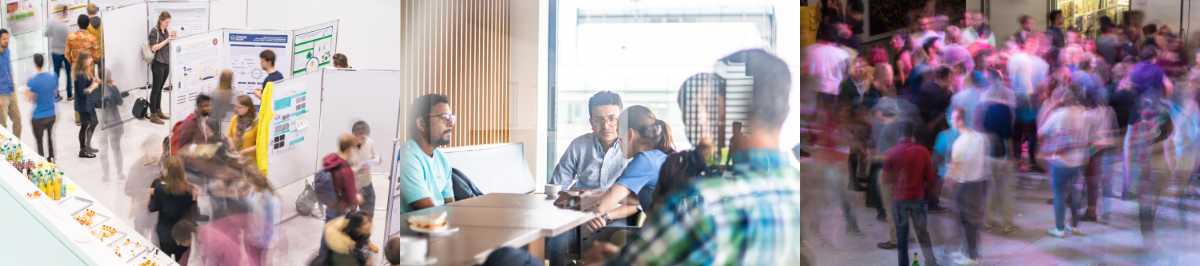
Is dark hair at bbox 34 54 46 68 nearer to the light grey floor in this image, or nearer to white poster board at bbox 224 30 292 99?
the light grey floor

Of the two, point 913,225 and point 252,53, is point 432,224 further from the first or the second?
point 913,225

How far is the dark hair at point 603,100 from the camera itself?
9.34 feet

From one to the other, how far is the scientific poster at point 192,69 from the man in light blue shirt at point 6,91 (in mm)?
639

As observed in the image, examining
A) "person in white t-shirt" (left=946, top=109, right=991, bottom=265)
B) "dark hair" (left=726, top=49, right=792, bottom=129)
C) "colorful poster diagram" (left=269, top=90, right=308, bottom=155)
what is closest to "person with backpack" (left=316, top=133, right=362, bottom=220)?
"colorful poster diagram" (left=269, top=90, right=308, bottom=155)

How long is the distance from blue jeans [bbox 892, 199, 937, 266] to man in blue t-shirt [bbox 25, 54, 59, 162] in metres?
2.91

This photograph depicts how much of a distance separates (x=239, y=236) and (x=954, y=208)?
240 cm

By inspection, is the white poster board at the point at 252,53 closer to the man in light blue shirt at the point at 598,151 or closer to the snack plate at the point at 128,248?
the snack plate at the point at 128,248

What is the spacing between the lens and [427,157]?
3084mm

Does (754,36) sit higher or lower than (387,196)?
higher

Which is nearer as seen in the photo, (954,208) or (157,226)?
(954,208)

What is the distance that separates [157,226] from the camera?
331 cm

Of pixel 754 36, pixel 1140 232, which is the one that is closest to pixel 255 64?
pixel 754 36

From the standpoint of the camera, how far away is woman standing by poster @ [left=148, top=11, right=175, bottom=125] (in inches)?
127

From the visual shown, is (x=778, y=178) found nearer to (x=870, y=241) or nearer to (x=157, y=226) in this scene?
(x=870, y=241)
